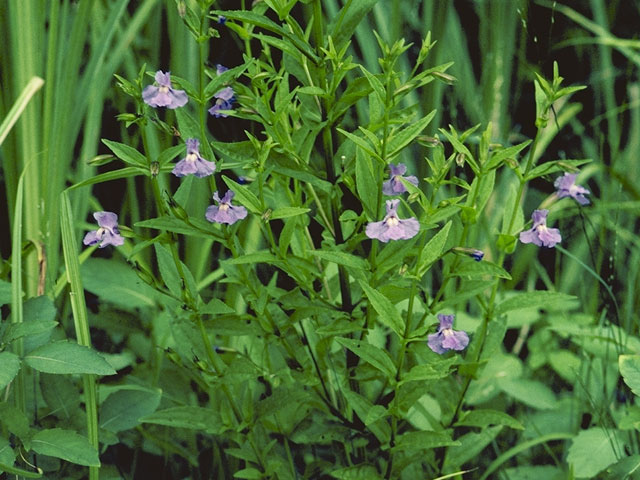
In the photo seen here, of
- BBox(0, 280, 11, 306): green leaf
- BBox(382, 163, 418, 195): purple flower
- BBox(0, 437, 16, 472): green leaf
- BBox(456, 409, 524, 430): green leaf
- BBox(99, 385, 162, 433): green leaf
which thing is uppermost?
BBox(382, 163, 418, 195): purple flower

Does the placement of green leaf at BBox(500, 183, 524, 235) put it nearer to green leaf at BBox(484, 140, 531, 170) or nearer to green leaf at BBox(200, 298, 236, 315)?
green leaf at BBox(484, 140, 531, 170)

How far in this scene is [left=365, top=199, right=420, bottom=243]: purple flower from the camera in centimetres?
104

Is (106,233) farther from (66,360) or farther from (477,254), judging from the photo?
(477,254)

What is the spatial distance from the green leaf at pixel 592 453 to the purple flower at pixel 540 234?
38 centimetres

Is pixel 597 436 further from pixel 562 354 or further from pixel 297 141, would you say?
pixel 297 141

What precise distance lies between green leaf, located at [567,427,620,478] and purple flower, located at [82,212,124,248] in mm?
793

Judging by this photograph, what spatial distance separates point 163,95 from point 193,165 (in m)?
0.10

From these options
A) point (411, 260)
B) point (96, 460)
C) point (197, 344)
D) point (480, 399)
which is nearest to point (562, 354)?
point (480, 399)

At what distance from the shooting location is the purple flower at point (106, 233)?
1.15 metres

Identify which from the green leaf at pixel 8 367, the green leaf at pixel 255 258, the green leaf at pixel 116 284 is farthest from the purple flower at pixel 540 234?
the green leaf at pixel 116 284

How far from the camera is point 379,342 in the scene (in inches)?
58.3

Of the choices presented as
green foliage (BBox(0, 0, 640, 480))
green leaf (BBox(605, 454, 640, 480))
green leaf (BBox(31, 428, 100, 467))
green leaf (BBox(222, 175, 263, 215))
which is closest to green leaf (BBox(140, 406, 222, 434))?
green foliage (BBox(0, 0, 640, 480))

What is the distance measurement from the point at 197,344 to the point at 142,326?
546mm

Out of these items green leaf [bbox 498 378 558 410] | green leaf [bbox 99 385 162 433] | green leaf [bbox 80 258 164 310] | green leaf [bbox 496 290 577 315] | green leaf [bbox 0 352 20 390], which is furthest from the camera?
green leaf [bbox 80 258 164 310]
